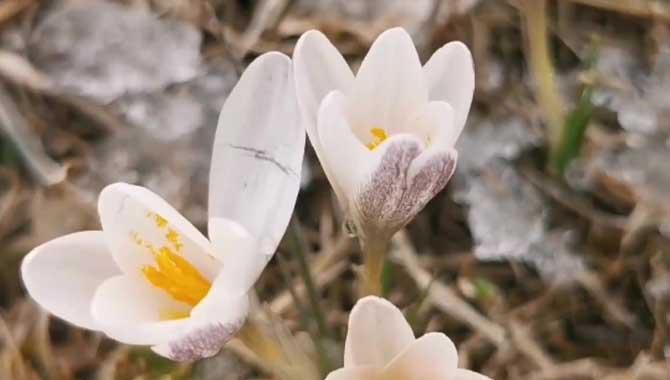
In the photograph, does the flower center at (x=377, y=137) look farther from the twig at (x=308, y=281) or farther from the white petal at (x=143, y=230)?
the twig at (x=308, y=281)

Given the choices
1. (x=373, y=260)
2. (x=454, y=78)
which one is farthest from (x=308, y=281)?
(x=454, y=78)

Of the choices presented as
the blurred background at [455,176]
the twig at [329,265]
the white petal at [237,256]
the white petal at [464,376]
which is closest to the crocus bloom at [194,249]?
the white petal at [237,256]

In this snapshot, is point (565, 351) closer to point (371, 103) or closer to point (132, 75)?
point (371, 103)

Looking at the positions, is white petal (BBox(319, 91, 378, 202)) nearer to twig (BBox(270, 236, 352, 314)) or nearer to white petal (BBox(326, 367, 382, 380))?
white petal (BBox(326, 367, 382, 380))

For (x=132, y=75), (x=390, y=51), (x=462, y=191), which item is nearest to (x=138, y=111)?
(x=132, y=75)

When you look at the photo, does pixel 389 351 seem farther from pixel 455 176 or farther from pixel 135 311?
pixel 455 176

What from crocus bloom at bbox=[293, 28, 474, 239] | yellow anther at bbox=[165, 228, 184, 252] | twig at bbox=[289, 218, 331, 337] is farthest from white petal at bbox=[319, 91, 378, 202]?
twig at bbox=[289, 218, 331, 337]
